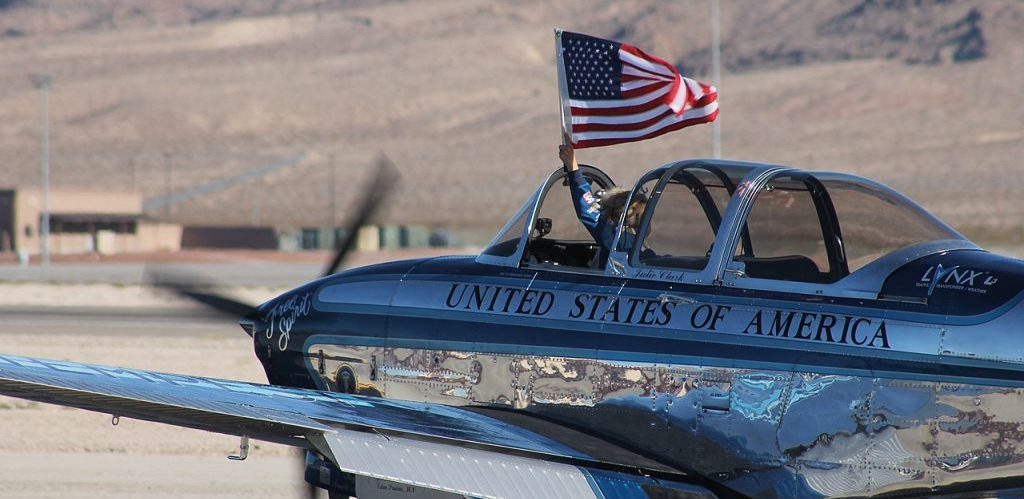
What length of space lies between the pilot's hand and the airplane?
4.4 inches

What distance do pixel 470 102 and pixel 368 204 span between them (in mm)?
125070

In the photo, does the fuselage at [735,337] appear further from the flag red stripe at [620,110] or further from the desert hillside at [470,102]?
the desert hillside at [470,102]

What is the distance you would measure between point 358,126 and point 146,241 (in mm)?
63440

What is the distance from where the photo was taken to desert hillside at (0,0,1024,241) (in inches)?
3900

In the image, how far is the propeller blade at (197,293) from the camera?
35.1 ft

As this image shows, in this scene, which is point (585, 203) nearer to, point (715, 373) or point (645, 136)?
point (645, 136)

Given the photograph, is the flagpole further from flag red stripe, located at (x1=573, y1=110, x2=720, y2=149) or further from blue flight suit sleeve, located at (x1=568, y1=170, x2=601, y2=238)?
blue flight suit sleeve, located at (x1=568, y1=170, x2=601, y2=238)

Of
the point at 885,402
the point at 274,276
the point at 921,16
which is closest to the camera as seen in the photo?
the point at 885,402

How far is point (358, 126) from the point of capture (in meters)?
130

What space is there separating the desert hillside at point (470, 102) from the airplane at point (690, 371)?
59.6 metres

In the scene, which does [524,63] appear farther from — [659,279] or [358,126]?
[659,279]

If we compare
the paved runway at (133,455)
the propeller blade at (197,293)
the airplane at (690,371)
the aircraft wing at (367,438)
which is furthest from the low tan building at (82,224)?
the aircraft wing at (367,438)

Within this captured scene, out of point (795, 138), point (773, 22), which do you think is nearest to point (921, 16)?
point (773, 22)

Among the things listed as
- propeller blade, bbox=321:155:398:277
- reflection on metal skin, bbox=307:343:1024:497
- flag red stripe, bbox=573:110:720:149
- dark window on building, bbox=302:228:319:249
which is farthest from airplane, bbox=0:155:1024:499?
dark window on building, bbox=302:228:319:249
